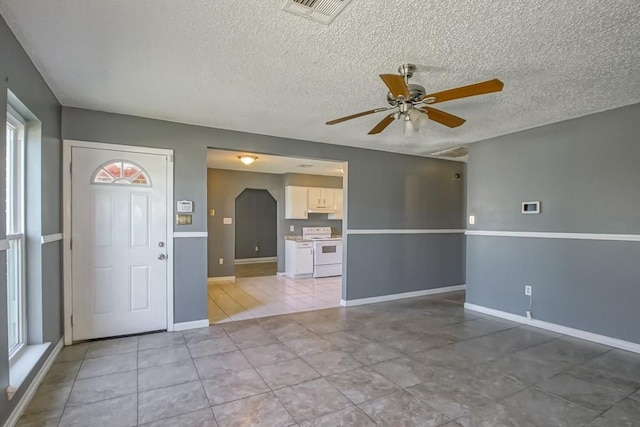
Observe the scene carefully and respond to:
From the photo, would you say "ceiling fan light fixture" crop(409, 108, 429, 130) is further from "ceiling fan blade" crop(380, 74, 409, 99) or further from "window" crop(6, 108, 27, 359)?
"window" crop(6, 108, 27, 359)

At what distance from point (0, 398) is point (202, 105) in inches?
104

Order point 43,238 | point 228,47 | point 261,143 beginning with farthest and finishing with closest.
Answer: point 261,143, point 43,238, point 228,47

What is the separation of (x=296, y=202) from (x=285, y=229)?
0.72 metres

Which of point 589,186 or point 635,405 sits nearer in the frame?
point 635,405

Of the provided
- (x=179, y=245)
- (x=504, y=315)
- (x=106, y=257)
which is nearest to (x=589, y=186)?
(x=504, y=315)

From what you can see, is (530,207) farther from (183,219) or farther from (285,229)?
(285,229)

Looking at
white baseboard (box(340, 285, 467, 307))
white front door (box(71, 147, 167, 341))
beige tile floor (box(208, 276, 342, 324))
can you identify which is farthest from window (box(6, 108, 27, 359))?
white baseboard (box(340, 285, 467, 307))

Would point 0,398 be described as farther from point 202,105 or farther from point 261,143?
point 261,143

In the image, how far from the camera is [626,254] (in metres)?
3.30

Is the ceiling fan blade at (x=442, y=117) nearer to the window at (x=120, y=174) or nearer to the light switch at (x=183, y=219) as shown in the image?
the light switch at (x=183, y=219)

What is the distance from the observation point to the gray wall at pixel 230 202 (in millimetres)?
6930

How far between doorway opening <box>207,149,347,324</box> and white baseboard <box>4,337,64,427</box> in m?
2.37

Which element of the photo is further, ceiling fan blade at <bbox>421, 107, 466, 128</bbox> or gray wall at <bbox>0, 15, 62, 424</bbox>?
ceiling fan blade at <bbox>421, 107, 466, 128</bbox>

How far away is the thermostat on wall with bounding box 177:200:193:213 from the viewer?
12.7 ft
